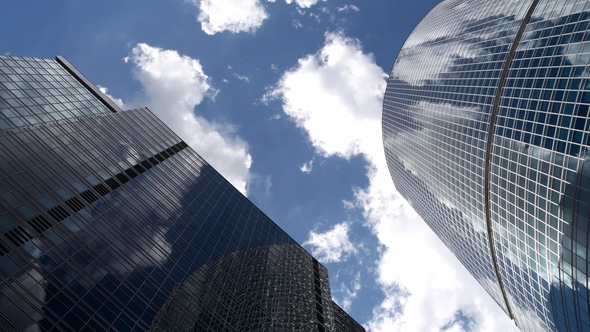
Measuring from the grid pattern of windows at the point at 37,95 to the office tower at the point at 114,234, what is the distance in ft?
0.84

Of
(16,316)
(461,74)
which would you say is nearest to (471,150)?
(461,74)

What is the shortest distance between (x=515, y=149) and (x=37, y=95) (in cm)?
6905

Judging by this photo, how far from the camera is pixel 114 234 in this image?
4247 cm

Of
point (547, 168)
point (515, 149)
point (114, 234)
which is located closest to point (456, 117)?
point (515, 149)

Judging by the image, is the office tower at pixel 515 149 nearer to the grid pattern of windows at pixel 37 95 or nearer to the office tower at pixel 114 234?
the office tower at pixel 114 234

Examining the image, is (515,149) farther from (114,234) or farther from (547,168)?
(114,234)

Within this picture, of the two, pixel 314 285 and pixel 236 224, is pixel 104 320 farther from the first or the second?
pixel 314 285

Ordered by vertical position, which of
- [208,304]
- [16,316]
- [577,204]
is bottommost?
[16,316]

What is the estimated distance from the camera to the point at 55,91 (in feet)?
191

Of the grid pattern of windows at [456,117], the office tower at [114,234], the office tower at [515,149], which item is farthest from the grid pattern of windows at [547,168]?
the office tower at [114,234]

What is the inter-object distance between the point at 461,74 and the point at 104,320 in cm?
7984

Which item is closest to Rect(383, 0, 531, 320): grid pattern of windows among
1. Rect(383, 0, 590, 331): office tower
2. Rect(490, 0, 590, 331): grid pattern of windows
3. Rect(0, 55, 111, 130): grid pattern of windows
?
Rect(383, 0, 590, 331): office tower

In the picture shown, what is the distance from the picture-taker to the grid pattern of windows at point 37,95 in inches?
1742

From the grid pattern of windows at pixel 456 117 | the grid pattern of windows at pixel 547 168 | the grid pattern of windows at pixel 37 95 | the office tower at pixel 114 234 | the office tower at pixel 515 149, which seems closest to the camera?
the office tower at pixel 114 234
